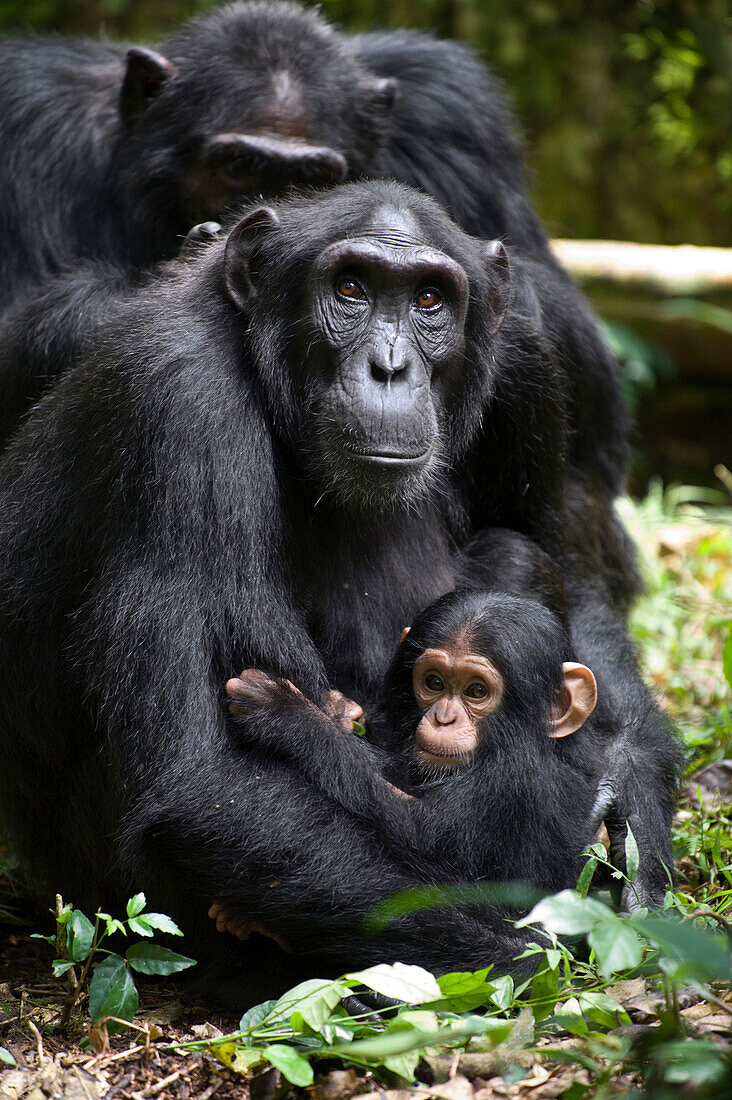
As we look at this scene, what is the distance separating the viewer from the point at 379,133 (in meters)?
A: 6.18

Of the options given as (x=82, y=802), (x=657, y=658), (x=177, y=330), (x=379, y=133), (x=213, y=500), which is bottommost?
(x=657, y=658)

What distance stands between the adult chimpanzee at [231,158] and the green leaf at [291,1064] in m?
2.67

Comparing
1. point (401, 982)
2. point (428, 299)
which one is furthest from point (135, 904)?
point (428, 299)

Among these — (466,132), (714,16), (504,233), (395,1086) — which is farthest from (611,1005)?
(714,16)

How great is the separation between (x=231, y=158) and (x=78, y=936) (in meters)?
3.70

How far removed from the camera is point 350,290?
3955 millimetres

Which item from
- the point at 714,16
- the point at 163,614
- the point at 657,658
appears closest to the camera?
the point at 163,614

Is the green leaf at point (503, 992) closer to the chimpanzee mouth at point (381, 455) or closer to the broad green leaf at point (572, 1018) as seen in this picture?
the broad green leaf at point (572, 1018)

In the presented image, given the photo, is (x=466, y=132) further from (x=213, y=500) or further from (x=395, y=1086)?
(x=395, y=1086)

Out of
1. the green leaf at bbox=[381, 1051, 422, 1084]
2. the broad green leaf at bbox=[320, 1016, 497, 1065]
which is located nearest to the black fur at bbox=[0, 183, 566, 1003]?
the green leaf at bbox=[381, 1051, 422, 1084]

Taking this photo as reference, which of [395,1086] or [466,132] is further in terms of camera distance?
[466,132]

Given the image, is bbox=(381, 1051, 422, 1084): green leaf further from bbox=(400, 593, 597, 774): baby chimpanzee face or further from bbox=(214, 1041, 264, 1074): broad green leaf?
bbox=(400, 593, 597, 774): baby chimpanzee face

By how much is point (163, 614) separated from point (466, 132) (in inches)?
153

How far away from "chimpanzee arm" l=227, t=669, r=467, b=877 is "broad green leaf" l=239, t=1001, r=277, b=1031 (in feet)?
1.88
